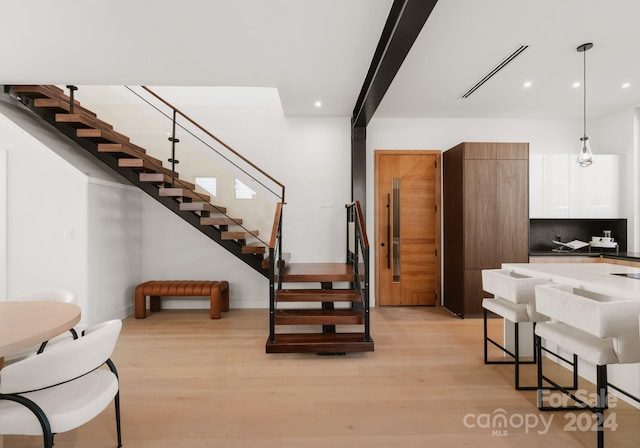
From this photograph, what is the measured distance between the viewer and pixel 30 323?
1.86 meters

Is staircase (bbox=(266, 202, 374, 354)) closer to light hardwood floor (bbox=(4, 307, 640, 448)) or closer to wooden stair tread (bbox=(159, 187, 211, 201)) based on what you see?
light hardwood floor (bbox=(4, 307, 640, 448))

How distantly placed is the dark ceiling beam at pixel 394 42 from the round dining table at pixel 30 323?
2.89 meters

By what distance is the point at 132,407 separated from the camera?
103 inches

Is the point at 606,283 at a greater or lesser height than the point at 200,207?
lesser

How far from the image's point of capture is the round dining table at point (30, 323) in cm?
161

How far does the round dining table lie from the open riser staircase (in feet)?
6.10

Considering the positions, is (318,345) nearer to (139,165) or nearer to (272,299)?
(272,299)

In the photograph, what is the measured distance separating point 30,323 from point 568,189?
651 centimetres

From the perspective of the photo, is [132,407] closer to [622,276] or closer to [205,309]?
[205,309]

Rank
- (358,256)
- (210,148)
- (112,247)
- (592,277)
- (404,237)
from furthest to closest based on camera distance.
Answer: (404,237) < (210,148) < (112,247) < (358,256) < (592,277)

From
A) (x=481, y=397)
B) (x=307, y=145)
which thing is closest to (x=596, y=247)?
(x=481, y=397)

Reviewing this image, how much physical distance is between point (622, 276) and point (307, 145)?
4.28m

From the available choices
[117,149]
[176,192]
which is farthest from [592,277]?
[117,149]

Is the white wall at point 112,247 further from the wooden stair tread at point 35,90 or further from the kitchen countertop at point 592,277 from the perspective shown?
the kitchen countertop at point 592,277
